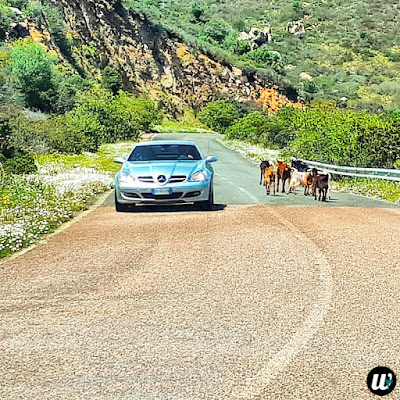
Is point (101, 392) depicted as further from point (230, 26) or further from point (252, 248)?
point (230, 26)

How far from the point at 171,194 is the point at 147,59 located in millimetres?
86440

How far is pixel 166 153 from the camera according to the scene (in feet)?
53.1

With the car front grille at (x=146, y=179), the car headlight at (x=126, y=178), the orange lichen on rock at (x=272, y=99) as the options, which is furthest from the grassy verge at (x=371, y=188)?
the orange lichen on rock at (x=272, y=99)

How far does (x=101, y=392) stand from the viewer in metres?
4.61

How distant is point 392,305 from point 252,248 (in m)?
3.38

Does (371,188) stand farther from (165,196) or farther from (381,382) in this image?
(381,382)

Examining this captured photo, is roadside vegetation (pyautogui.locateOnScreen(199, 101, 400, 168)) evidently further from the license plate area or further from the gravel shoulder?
the gravel shoulder

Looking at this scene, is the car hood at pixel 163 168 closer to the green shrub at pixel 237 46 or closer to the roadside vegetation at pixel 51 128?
the roadside vegetation at pixel 51 128

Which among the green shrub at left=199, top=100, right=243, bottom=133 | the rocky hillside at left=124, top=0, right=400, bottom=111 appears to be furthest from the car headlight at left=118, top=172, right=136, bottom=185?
the rocky hillside at left=124, top=0, right=400, bottom=111

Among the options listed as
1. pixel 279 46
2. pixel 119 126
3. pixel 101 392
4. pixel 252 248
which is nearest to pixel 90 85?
pixel 119 126

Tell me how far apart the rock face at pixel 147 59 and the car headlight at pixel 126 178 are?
3046 inches

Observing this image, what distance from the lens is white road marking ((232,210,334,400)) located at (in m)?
4.62

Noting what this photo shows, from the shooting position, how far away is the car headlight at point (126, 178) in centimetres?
1473

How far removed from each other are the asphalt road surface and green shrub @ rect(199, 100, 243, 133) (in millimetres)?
87214
